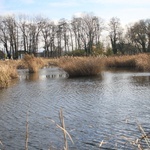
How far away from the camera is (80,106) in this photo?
30.7 ft

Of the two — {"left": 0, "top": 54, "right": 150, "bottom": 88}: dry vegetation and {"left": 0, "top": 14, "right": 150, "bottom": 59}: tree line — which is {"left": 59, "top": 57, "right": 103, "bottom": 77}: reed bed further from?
{"left": 0, "top": 14, "right": 150, "bottom": 59}: tree line

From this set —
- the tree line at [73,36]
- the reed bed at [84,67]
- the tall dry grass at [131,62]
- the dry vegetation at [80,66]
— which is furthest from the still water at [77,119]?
the tree line at [73,36]

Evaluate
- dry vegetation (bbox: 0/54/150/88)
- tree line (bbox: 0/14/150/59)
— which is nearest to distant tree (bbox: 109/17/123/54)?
tree line (bbox: 0/14/150/59)

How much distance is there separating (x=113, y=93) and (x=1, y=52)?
50.9 m

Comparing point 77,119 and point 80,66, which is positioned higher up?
point 80,66

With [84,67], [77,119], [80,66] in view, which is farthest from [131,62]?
[77,119]

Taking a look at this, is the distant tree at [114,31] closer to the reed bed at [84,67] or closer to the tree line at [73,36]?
the tree line at [73,36]

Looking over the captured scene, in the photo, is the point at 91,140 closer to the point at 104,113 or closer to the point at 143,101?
the point at 104,113

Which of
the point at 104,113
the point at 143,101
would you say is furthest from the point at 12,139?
the point at 143,101

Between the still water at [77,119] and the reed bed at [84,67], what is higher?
the reed bed at [84,67]

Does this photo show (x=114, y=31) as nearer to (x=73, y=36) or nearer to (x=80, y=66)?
(x=73, y=36)

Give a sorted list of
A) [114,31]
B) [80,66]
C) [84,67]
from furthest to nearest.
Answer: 1. [114,31]
2. [84,67]
3. [80,66]

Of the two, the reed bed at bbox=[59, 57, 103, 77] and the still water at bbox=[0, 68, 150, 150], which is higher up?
the reed bed at bbox=[59, 57, 103, 77]

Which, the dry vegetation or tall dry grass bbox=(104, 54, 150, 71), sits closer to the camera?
the dry vegetation
